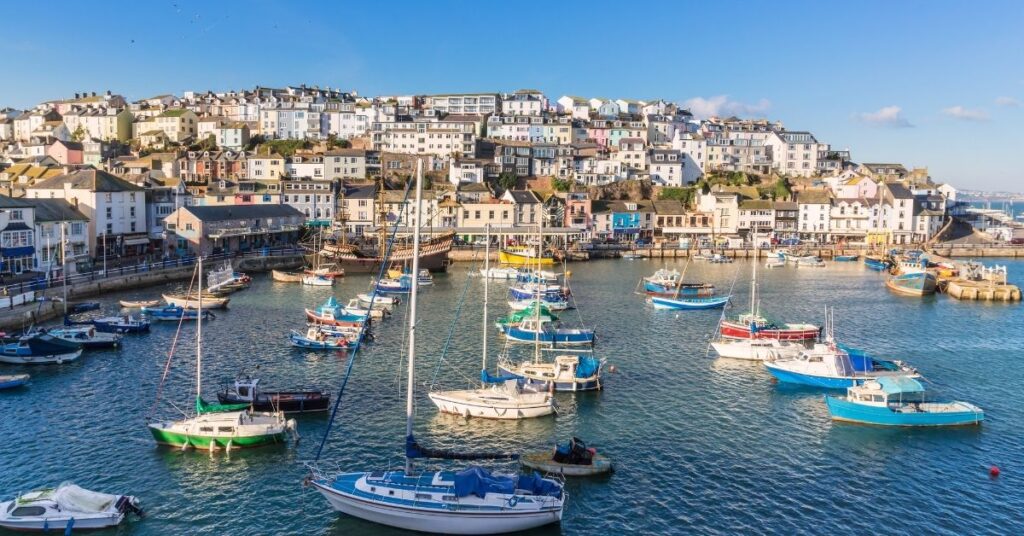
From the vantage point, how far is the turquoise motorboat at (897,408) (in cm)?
2956

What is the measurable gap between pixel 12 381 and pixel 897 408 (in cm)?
3652

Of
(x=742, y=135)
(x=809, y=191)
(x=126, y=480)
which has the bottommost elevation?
(x=126, y=480)

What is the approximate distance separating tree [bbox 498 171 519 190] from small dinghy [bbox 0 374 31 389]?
3034 inches

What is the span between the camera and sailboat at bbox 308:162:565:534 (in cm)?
1997

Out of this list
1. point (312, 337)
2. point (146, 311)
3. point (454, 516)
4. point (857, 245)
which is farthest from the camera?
point (857, 245)

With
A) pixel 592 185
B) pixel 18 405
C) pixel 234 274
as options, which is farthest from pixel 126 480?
pixel 592 185

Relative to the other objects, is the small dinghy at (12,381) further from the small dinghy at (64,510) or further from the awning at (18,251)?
the awning at (18,251)

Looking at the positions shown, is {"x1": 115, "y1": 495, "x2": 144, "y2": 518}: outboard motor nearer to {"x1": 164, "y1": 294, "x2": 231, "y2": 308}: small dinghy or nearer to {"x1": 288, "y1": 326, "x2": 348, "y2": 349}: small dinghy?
{"x1": 288, "y1": 326, "x2": 348, "y2": 349}: small dinghy

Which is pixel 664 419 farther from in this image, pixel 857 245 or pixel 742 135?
pixel 742 135

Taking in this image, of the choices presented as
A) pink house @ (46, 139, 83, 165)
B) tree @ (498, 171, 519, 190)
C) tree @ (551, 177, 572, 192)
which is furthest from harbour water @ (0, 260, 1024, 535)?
pink house @ (46, 139, 83, 165)

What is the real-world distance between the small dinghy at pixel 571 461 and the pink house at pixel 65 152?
329ft

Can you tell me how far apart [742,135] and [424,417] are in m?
114

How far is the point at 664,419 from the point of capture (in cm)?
3008

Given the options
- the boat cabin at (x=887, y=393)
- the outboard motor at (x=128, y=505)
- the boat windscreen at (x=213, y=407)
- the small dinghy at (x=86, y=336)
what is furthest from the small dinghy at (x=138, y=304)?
the boat cabin at (x=887, y=393)
